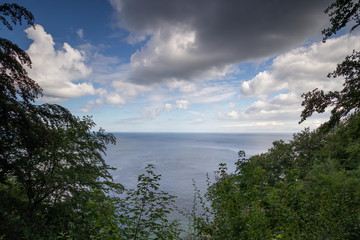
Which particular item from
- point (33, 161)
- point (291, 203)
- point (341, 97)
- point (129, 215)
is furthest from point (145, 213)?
point (341, 97)

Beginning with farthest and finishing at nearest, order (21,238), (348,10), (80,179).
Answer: (80,179) → (348,10) → (21,238)

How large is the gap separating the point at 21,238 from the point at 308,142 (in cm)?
3519

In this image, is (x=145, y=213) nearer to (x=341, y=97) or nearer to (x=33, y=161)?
(x=33, y=161)

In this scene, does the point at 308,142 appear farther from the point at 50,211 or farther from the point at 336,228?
the point at 50,211

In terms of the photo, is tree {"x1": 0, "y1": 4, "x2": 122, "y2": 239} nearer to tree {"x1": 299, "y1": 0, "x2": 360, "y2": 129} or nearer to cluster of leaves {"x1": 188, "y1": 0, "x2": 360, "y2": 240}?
cluster of leaves {"x1": 188, "y1": 0, "x2": 360, "y2": 240}

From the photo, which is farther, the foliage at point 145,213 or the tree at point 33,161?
the tree at point 33,161

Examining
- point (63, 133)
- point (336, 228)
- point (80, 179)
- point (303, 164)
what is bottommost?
point (303, 164)

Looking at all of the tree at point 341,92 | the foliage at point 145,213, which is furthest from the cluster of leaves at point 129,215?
the tree at point 341,92

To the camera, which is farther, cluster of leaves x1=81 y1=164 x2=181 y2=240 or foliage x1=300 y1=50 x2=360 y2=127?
foliage x1=300 y1=50 x2=360 y2=127

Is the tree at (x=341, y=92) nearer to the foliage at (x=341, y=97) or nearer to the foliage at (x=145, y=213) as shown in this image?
the foliage at (x=341, y=97)

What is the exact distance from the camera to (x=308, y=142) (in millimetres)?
27734

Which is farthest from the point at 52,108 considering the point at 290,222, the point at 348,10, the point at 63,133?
the point at 348,10

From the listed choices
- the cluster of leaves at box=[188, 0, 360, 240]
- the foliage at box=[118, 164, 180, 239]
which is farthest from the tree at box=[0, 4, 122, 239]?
the cluster of leaves at box=[188, 0, 360, 240]

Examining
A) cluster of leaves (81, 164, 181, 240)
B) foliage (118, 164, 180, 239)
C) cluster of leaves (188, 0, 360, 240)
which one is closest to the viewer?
cluster of leaves (81, 164, 181, 240)
